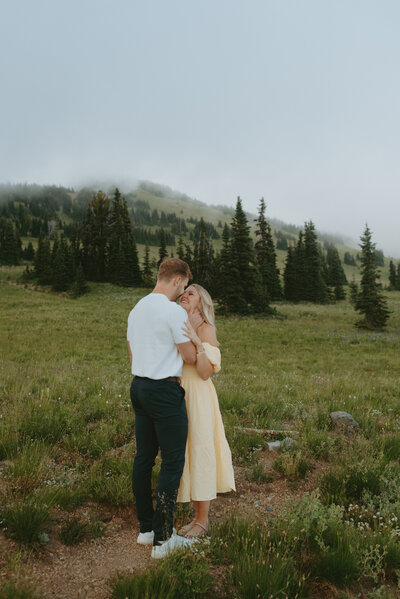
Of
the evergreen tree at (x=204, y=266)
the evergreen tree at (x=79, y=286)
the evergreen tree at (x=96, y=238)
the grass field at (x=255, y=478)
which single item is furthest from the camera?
the evergreen tree at (x=96, y=238)

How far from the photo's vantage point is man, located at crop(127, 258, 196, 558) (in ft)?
10.7

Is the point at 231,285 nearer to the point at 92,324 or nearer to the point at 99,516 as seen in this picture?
the point at 92,324

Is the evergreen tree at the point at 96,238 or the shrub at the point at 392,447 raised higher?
the evergreen tree at the point at 96,238

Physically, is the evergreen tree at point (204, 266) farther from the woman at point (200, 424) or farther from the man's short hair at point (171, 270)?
the man's short hair at point (171, 270)

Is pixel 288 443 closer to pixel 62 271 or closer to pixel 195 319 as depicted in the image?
pixel 195 319

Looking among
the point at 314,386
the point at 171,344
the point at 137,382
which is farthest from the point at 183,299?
the point at 314,386

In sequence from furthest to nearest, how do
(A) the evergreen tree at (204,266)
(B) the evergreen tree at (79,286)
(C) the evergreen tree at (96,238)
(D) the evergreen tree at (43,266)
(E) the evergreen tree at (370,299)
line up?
(C) the evergreen tree at (96,238) → (A) the evergreen tree at (204,266) → (D) the evergreen tree at (43,266) → (B) the evergreen tree at (79,286) → (E) the evergreen tree at (370,299)

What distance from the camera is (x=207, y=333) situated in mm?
3639

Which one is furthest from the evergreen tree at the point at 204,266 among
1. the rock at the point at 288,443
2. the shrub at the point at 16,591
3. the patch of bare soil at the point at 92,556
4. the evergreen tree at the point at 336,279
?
the shrub at the point at 16,591

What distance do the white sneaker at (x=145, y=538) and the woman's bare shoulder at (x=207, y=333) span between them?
204 cm

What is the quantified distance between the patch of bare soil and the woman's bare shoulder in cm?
191

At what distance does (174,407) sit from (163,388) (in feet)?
0.72

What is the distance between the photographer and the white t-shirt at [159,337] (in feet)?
10.6

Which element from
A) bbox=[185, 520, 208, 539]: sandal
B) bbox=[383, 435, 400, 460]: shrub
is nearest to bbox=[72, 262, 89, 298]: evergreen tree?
bbox=[383, 435, 400, 460]: shrub
